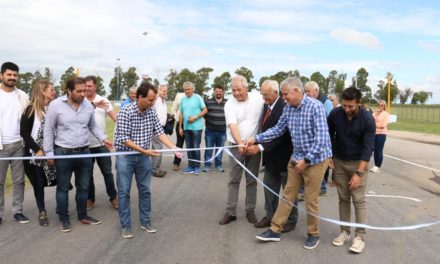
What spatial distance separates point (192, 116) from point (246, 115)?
14.0 ft

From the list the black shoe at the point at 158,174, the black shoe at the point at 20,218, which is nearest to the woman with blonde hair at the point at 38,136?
the black shoe at the point at 20,218

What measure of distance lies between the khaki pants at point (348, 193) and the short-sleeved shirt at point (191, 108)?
5.28 meters

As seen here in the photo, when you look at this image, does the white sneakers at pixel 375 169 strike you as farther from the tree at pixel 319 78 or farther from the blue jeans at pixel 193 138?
the tree at pixel 319 78

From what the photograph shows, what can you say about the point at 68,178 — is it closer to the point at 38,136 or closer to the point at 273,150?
the point at 38,136

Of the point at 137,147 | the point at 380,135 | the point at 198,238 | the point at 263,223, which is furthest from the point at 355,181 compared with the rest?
the point at 380,135

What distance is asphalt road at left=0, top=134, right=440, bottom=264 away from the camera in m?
4.73

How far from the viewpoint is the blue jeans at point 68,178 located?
5.59 m

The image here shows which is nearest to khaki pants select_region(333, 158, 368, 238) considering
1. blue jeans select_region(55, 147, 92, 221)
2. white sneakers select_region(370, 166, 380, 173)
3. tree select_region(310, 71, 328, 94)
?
blue jeans select_region(55, 147, 92, 221)

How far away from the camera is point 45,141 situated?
550 cm

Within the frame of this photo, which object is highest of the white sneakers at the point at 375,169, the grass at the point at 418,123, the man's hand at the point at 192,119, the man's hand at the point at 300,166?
the man's hand at the point at 192,119

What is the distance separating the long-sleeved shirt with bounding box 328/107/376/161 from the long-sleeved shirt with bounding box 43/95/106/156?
322 cm

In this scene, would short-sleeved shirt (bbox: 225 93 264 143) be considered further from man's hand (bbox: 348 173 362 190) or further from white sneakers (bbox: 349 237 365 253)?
white sneakers (bbox: 349 237 365 253)

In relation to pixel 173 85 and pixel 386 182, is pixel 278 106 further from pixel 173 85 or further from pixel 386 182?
pixel 173 85

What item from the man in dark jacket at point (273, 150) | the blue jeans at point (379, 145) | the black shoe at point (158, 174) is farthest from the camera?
the blue jeans at point (379, 145)
